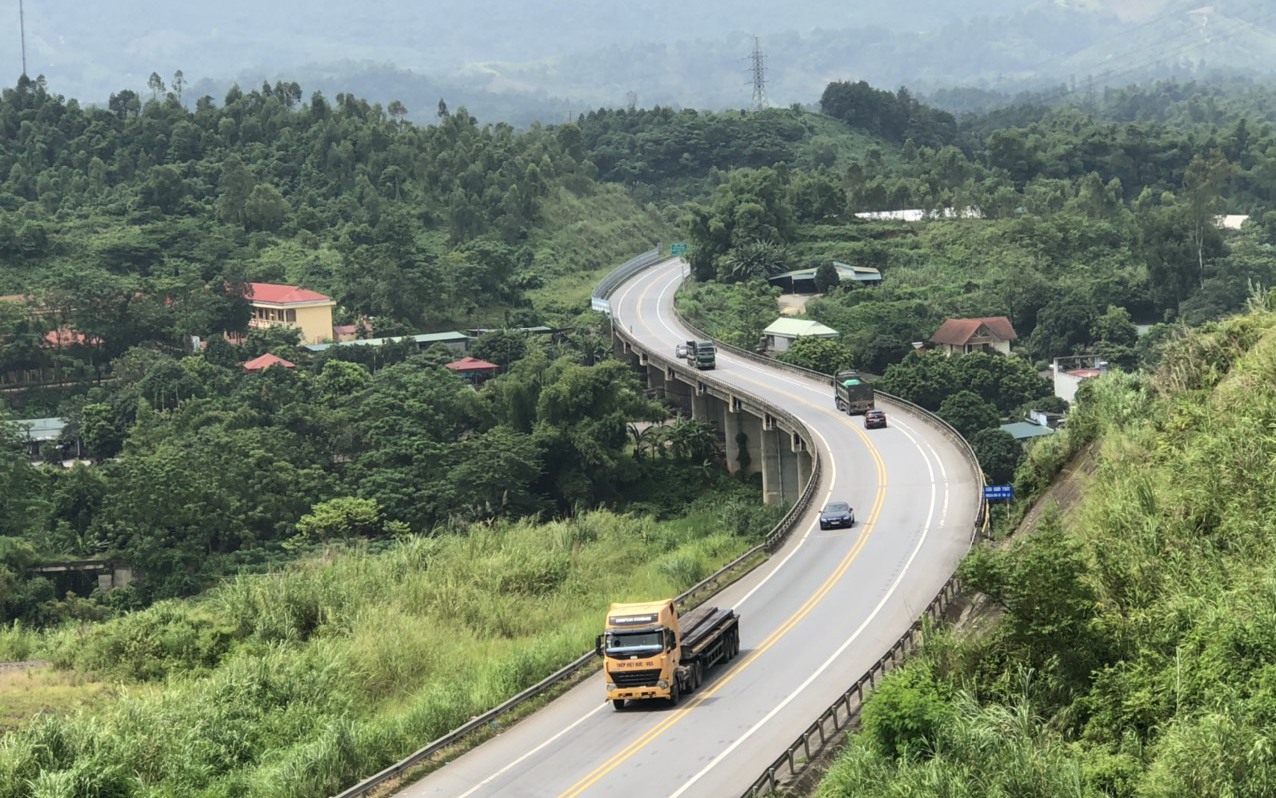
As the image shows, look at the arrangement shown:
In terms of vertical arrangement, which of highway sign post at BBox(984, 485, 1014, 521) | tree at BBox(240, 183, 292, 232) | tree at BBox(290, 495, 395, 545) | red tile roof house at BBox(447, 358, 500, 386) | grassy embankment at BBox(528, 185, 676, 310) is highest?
tree at BBox(240, 183, 292, 232)

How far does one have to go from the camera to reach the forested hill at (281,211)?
121500mm

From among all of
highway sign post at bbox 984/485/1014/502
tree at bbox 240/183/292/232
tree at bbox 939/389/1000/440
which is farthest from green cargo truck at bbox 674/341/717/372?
tree at bbox 240/183/292/232

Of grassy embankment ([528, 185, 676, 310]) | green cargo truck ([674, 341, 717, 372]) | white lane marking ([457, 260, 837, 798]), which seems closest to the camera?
white lane marking ([457, 260, 837, 798])

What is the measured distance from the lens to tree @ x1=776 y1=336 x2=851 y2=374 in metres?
97.1

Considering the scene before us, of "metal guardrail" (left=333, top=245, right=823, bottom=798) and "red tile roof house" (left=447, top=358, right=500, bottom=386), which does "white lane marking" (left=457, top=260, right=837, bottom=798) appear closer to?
"metal guardrail" (left=333, top=245, right=823, bottom=798)

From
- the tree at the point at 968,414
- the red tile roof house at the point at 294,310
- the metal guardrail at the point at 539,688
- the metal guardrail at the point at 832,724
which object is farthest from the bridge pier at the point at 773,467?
the red tile roof house at the point at 294,310

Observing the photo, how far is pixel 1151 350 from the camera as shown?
340 ft

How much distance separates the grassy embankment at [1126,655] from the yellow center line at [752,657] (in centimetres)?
526

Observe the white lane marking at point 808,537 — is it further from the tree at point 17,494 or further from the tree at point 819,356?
the tree at point 17,494

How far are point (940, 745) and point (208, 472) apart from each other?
55830 millimetres

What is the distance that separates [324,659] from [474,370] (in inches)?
2694

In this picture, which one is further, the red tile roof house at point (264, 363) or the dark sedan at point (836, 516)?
the red tile roof house at point (264, 363)

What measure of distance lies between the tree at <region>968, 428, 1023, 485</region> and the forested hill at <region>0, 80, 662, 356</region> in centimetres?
5061

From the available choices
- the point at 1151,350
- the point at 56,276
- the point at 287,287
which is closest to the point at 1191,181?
the point at 1151,350
